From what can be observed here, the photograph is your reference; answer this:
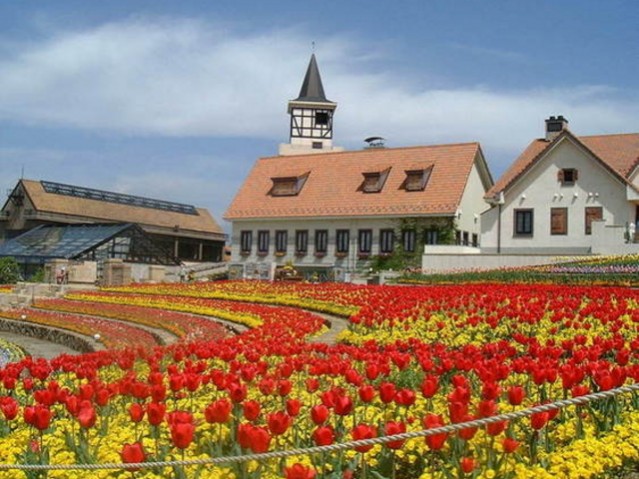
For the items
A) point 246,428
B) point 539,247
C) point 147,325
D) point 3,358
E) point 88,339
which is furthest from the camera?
point 539,247

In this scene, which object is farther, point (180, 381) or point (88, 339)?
point (88, 339)

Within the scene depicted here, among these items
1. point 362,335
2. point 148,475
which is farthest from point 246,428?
point 362,335

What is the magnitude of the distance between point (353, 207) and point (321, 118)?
26366mm

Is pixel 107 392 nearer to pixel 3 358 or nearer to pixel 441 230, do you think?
pixel 3 358

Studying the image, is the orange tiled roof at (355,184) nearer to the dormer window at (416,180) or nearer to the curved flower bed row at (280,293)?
the dormer window at (416,180)

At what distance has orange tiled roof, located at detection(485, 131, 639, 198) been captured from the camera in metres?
40.6

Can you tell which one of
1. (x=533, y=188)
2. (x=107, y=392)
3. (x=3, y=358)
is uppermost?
(x=533, y=188)

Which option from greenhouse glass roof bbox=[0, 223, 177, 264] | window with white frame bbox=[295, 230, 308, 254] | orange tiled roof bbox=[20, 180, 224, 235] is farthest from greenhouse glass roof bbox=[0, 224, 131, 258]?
window with white frame bbox=[295, 230, 308, 254]

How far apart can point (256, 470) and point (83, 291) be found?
29655 mm

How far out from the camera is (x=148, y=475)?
16.2ft

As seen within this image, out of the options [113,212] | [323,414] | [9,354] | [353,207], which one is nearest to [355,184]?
[353,207]

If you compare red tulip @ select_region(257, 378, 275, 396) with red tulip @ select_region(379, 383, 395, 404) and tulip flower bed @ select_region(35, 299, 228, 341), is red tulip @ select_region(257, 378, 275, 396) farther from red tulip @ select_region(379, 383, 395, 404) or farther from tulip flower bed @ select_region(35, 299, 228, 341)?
tulip flower bed @ select_region(35, 299, 228, 341)

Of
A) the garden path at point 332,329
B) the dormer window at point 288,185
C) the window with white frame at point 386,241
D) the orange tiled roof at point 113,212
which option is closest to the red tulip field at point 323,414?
the garden path at point 332,329

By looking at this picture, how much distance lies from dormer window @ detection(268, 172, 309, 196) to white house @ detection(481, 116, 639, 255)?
519 inches
